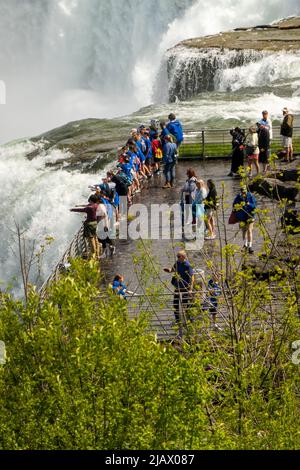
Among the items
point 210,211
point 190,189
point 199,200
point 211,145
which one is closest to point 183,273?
point 210,211

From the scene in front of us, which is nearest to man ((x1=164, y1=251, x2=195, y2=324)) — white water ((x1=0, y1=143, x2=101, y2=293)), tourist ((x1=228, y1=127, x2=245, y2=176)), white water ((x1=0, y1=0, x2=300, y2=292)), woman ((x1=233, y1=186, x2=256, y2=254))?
woman ((x1=233, y1=186, x2=256, y2=254))

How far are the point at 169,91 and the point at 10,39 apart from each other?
26.2 metres

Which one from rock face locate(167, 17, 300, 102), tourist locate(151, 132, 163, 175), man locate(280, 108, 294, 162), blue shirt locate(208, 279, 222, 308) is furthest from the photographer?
rock face locate(167, 17, 300, 102)

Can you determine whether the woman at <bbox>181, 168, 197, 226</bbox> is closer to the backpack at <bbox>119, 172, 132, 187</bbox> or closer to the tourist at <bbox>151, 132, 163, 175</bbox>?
the backpack at <bbox>119, 172, 132, 187</bbox>

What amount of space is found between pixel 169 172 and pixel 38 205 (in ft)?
16.5

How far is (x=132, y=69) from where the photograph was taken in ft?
219

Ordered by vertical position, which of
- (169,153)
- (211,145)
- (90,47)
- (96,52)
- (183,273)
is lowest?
(183,273)

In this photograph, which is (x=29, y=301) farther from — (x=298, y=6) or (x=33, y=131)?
(x=298, y=6)

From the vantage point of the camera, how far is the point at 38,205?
30891 millimetres

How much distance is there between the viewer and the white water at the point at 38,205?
27.8 meters

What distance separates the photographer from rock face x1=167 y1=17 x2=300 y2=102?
50562 millimetres

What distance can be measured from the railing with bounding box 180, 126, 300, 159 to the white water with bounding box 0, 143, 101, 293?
3.06m

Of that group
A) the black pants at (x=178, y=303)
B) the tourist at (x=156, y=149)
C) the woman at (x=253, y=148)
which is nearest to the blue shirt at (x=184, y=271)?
the black pants at (x=178, y=303)

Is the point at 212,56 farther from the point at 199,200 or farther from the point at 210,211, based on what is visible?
the point at 210,211
